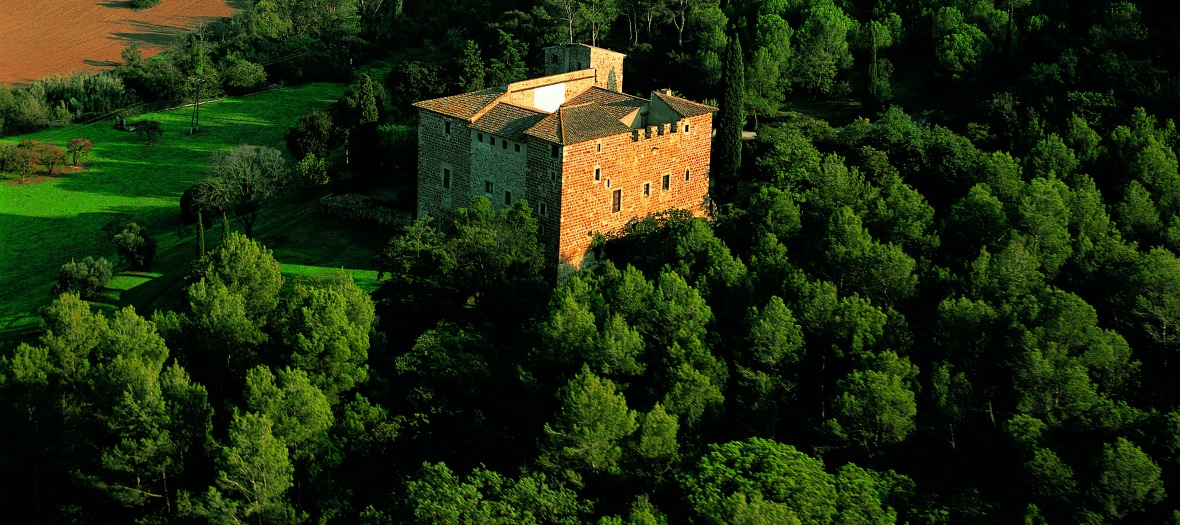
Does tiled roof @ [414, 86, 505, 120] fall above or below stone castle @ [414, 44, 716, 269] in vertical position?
above

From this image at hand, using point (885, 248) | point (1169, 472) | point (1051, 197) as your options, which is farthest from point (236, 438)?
point (1051, 197)

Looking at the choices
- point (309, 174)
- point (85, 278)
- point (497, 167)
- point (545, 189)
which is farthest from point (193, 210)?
point (545, 189)

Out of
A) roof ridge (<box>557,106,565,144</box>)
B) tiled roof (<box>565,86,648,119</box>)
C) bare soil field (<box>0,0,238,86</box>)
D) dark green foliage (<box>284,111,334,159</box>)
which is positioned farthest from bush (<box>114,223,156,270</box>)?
bare soil field (<box>0,0,238,86</box>)

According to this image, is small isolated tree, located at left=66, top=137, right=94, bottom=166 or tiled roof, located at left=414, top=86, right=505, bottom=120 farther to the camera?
small isolated tree, located at left=66, top=137, right=94, bottom=166

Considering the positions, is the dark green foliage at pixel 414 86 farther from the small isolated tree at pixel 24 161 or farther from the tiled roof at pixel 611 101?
the small isolated tree at pixel 24 161

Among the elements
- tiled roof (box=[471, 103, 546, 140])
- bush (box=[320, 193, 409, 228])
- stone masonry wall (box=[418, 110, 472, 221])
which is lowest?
bush (box=[320, 193, 409, 228])

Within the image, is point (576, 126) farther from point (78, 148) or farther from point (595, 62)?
point (78, 148)

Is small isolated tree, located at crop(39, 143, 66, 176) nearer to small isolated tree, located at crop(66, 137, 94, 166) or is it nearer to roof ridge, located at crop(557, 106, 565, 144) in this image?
small isolated tree, located at crop(66, 137, 94, 166)
